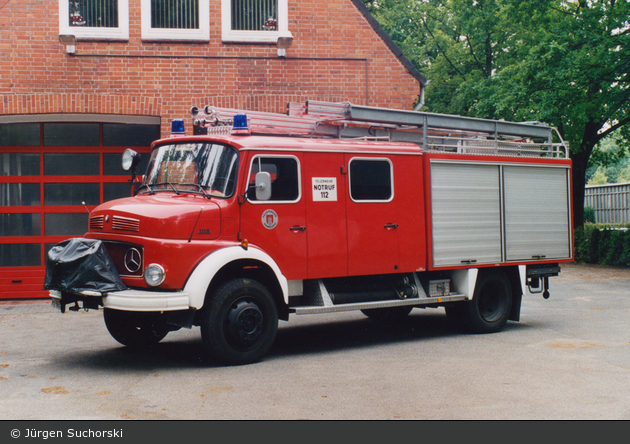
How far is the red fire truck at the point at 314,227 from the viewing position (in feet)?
24.4

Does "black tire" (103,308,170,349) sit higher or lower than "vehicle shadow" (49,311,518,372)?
higher

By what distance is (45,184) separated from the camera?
1371 cm

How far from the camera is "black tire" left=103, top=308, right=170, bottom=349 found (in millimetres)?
8469

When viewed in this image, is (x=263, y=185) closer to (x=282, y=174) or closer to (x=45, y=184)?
(x=282, y=174)

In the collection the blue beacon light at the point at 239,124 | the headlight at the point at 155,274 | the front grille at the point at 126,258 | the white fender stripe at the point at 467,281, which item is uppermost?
the blue beacon light at the point at 239,124

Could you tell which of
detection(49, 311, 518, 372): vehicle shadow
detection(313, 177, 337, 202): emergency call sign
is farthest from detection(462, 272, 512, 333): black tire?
detection(313, 177, 337, 202): emergency call sign

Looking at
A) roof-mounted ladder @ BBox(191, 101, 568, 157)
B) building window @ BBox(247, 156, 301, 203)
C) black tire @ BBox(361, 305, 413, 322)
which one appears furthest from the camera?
black tire @ BBox(361, 305, 413, 322)

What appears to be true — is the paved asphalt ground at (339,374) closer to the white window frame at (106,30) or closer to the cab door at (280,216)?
the cab door at (280,216)

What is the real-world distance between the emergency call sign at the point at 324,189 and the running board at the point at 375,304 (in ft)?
4.12

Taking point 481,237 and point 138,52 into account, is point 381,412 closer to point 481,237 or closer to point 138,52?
point 481,237

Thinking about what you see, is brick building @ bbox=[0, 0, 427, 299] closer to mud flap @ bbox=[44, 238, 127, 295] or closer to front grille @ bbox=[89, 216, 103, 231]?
front grille @ bbox=[89, 216, 103, 231]

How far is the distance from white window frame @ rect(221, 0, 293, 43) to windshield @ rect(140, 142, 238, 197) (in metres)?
5.72

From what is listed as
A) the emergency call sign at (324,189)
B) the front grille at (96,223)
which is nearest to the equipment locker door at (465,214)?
the emergency call sign at (324,189)

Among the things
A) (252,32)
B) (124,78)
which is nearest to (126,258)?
(124,78)
